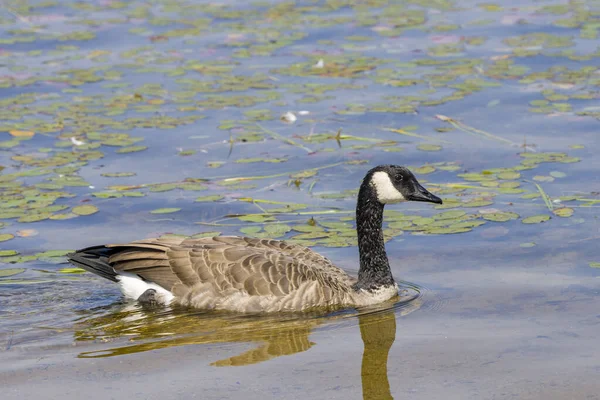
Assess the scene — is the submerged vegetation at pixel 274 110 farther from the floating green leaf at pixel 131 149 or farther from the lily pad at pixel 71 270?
the lily pad at pixel 71 270

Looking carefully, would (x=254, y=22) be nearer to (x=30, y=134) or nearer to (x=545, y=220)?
(x=30, y=134)

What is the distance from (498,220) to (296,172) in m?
2.70

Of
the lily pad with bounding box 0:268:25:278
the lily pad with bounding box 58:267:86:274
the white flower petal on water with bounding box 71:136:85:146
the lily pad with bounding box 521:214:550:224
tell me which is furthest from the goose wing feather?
the white flower petal on water with bounding box 71:136:85:146

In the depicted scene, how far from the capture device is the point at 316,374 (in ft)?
25.0

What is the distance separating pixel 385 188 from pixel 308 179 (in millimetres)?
2700

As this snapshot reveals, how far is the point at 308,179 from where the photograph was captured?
1209 centimetres

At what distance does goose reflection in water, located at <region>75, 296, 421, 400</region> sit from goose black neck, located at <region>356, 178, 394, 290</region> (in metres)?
0.25

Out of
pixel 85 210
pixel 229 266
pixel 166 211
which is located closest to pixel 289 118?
pixel 166 211

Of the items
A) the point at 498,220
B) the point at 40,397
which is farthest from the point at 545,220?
the point at 40,397

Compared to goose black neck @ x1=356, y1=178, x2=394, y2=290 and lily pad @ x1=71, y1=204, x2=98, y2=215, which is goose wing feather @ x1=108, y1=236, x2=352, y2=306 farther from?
lily pad @ x1=71, y1=204, x2=98, y2=215

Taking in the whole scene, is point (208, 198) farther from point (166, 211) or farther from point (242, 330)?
point (242, 330)

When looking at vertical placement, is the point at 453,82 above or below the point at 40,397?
above

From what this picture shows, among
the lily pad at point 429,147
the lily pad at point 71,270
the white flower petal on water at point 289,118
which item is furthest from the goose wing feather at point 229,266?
the white flower petal on water at point 289,118

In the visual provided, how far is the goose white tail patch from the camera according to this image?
9516 mm
